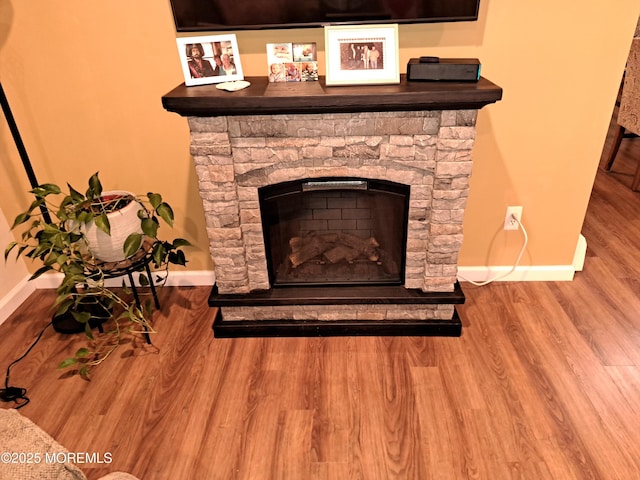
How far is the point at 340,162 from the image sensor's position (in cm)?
173

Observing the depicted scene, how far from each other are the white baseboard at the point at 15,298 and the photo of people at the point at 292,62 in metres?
1.69

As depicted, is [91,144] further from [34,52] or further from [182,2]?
[182,2]

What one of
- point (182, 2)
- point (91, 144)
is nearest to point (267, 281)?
point (91, 144)

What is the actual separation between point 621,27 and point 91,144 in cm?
225

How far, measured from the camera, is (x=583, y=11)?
1.73 m

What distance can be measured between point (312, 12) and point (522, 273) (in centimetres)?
161

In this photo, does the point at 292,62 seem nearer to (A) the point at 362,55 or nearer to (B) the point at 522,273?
(A) the point at 362,55

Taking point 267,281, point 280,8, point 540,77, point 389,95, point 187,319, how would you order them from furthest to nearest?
point 187,319, point 267,281, point 540,77, point 280,8, point 389,95

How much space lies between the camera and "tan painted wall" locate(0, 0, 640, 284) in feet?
5.82

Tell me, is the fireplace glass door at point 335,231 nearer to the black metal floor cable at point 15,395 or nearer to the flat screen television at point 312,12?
the flat screen television at point 312,12

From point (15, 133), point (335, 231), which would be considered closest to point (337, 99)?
point (335, 231)

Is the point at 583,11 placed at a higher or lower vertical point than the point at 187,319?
higher

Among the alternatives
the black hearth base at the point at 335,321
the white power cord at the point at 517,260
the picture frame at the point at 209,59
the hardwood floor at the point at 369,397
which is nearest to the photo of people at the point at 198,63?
the picture frame at the point at 209,59

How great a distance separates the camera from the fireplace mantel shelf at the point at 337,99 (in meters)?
1.52
